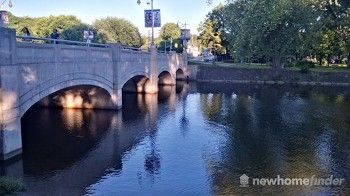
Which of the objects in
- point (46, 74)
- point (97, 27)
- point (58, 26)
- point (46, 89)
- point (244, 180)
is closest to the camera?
point (244, 180)

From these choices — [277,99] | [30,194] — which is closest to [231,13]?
[277,99]

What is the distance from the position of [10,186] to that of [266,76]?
2314 inches

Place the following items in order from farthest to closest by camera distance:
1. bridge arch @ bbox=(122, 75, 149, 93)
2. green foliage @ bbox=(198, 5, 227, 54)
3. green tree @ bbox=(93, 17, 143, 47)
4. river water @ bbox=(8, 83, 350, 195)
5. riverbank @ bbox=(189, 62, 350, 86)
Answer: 1. green foliage @ bbox=(198, 5, 227, 54)
2. green tree @ bbox=(93, 17, 143, 47)
3. riverbank @ bbox=(189, 62, 350, 86)
4. bridge arch @ bbox=(122, 75, 149, 93)
5. river water @ bbox=(8, 83, 350, 195)

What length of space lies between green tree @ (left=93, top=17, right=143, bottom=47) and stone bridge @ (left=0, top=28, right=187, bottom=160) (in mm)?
53517

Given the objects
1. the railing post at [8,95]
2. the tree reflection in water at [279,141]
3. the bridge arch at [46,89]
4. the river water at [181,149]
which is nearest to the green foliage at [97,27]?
the tree reflection in water at [279,141]

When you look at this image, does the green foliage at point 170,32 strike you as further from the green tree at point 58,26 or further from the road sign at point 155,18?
the road sign at point 155,18

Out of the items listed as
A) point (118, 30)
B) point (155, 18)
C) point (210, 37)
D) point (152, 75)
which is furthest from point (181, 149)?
point (210, 37)

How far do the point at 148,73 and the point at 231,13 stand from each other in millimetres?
25117

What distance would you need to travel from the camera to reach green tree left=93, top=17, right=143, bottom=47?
9212 centimetres

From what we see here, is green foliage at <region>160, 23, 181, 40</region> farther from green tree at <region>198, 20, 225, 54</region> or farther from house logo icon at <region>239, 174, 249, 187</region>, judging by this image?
house logo icon at <region>239, 174, 249, 187</region>

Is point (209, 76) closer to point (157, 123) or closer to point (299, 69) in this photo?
point (299, 69)

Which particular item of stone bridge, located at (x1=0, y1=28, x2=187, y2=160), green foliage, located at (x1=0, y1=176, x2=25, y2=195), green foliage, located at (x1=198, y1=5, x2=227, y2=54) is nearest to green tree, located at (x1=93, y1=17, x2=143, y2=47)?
green foliage, located at (x1=198, y1=5, x2=227, y2=54)

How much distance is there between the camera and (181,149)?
22672 millimetres

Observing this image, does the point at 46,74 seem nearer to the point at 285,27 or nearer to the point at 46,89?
the point at 46,89
